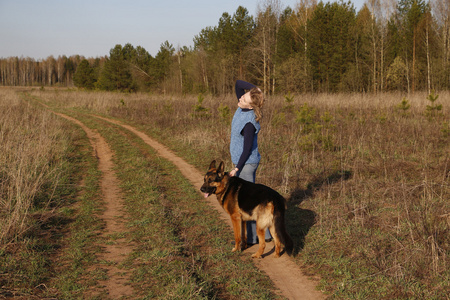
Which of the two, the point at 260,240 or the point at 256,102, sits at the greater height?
the point at 256,102

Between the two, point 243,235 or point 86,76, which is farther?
point 86,76

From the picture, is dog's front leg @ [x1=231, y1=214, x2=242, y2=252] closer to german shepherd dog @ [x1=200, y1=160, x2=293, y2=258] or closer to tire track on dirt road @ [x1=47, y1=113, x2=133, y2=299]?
german shepherd dog @ [x1=200, y1=160, x2=293, y2=258]

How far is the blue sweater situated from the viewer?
436cm

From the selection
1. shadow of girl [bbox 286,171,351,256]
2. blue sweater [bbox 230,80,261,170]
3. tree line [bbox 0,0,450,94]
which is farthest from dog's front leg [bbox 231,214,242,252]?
tree line [bbox 0,0,450,94]

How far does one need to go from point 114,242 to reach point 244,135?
7.52 ft

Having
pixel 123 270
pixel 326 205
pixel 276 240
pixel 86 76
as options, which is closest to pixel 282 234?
pixel 276 240

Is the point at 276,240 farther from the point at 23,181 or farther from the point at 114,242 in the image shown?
the point at 23,181

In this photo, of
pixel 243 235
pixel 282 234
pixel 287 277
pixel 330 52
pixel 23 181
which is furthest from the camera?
pixel 330 52

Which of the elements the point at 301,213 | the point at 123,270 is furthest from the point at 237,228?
the point at 301,213

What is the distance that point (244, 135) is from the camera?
173 inches

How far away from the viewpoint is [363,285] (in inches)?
141

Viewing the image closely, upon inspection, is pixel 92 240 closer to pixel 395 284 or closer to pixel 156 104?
pixel 395 284

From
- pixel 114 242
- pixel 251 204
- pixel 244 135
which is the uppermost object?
pixel 244 135

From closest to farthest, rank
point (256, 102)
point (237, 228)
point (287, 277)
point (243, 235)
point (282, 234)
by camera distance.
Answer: point (287, 277)
point (282, 234)
point (256, 102)
point (237, 228)
point (243, 235)
